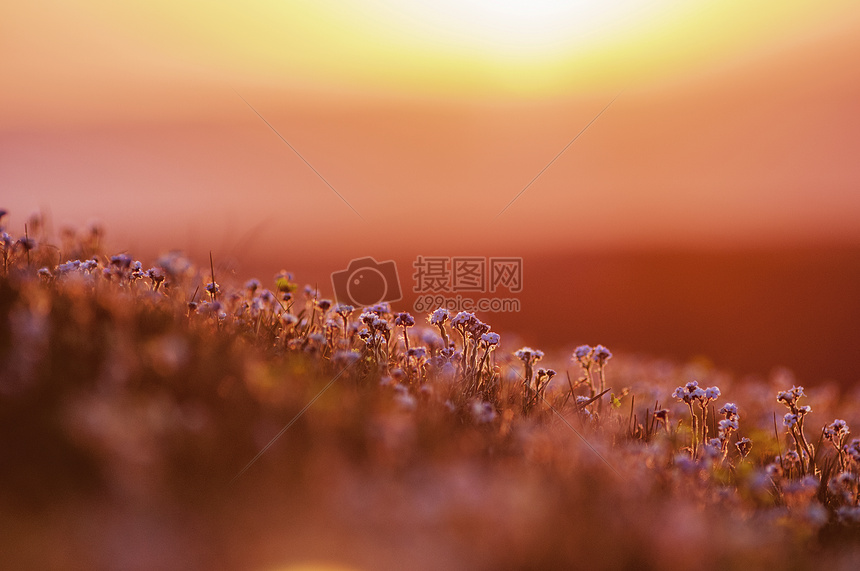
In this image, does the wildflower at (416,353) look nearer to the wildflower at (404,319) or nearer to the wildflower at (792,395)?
the wildflower at (404,319)

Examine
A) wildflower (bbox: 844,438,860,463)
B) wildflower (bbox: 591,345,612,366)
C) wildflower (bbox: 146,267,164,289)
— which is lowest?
wildflower (bbox: 844,438,860,463)

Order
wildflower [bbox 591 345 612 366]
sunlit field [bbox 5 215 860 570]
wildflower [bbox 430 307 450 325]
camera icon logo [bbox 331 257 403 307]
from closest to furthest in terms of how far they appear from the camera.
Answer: sunlit field [bbox 5 215 860 570]
wildflower [bbox 430 307 450 325]
wildflower [bbox 591 345 612 366]
camera icon logo [bbox 331 257 403 307]

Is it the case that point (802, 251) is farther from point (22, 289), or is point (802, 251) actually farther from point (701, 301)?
point (22, 289)

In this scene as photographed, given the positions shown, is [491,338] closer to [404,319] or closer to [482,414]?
[404,319]

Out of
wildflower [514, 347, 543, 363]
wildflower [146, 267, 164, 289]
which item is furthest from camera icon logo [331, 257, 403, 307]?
wildflower [146, 267, 164, 289]

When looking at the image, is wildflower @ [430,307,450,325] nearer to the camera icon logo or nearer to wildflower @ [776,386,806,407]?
the camera icon logo

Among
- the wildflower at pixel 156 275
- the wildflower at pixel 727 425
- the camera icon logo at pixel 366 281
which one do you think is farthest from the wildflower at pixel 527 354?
the wildflower at pixel 156 275
